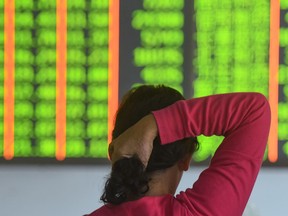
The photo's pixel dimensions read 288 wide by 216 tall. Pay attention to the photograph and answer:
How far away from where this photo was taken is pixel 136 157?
0.57 m

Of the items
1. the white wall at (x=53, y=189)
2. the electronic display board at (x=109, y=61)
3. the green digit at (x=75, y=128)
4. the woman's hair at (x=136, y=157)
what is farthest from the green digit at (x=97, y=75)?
the woman's hair at (x=136, y=157)

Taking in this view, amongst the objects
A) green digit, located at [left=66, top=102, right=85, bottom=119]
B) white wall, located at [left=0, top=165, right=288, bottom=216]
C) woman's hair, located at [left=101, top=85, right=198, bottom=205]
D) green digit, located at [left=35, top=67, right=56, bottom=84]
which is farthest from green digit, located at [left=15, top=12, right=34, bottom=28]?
woman's hair, located at [left=101, top=85, right=198, bottom=205]

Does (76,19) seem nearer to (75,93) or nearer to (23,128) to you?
(75,93)

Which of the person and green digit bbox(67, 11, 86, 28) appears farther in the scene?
green digit bbox(67, 11, 86, 28)

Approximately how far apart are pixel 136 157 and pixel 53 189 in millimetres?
768

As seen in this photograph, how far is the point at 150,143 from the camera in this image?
583mm

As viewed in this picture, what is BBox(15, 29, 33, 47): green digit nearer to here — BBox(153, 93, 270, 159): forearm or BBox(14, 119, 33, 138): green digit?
BBox(14, 119, 33, 138): green digit

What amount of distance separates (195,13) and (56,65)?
1.15 ft

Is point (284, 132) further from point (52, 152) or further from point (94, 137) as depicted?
point (52, 152)

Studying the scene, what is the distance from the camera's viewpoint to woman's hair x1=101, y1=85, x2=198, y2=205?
1.88 feet

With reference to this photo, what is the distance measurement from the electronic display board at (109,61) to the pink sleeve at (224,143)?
613 mm

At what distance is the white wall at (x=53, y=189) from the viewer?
1.29m

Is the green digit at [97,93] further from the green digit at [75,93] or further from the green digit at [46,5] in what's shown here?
the green digit at [46,5]

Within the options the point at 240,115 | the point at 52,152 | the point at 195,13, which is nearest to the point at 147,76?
the point at 195,13
